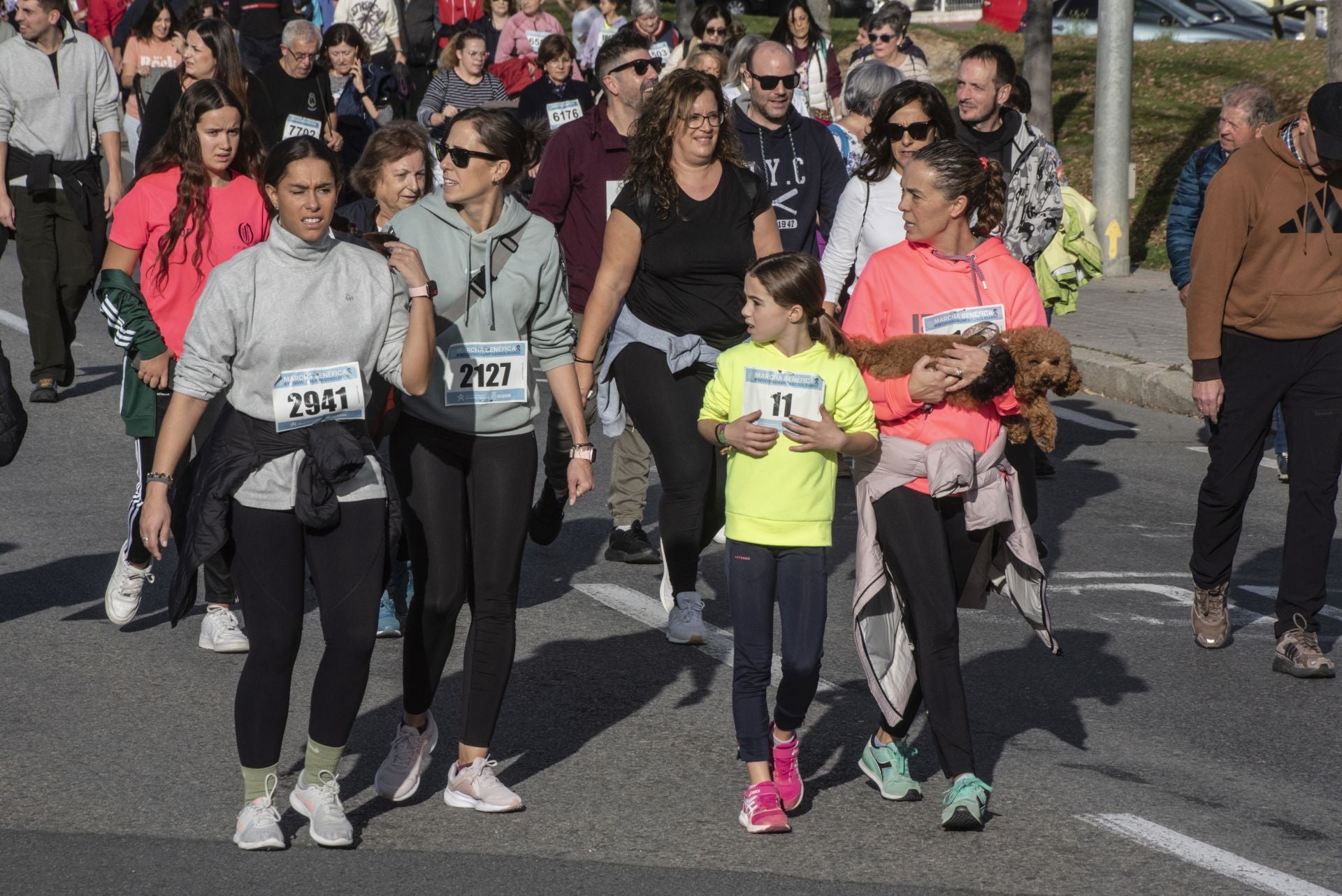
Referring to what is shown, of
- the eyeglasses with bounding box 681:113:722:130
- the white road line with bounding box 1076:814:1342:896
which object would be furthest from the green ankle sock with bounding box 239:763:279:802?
the eyeglasses with bounding box 681:113:722:130

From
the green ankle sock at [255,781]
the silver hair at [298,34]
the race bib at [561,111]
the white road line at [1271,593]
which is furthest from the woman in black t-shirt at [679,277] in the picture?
the silver hair at [298,34]

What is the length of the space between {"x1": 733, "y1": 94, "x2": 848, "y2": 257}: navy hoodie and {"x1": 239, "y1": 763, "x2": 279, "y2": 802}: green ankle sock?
4004 mm

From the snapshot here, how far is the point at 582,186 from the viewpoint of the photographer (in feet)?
27.4

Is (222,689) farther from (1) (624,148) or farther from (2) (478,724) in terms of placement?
(1) (624,148)

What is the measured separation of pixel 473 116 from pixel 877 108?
2.28 meters

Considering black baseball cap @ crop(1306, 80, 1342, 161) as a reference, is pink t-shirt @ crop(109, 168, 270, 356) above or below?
below

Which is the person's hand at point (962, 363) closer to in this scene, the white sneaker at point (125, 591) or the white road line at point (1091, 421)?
the white sneaker at point (125, 591)

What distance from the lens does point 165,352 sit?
20.8ft

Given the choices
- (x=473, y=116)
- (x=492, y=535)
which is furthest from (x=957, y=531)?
(x=473, y=116)

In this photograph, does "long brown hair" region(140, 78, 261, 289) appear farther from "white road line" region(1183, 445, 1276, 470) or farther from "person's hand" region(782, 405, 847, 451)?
"white road line" region(1183, 445, 1276, 470)

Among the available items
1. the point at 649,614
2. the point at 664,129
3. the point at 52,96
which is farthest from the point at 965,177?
the point at 52,96

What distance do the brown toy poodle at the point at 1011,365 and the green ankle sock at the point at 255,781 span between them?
1943 millimetres

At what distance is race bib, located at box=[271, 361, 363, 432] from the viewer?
4.69 meters

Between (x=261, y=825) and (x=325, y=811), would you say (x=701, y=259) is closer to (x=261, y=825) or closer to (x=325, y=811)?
(x=325, y=811)
